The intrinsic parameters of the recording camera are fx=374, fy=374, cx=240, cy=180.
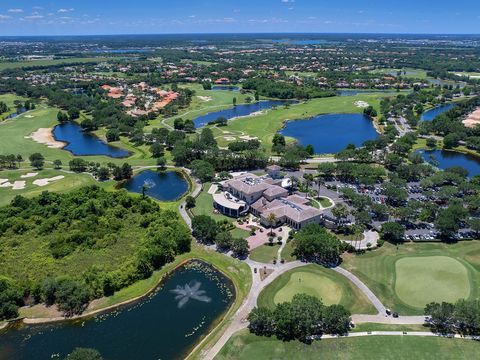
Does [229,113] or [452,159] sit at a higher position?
[229,113]

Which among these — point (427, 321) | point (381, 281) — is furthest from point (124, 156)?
point (427, 321)

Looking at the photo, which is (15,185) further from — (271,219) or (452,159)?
(452,159)

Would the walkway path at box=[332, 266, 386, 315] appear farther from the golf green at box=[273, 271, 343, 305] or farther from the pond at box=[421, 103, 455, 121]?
the pond at box=[421, 103, 455, 121]

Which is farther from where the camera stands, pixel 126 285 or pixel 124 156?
pixel 124 156

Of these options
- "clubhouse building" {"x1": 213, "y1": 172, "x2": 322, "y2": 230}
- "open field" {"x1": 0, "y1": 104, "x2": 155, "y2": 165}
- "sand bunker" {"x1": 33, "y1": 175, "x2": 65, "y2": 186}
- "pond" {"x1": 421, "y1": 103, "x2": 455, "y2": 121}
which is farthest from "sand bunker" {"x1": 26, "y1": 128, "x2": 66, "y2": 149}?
"pond" {"x1": 421, "y1": 103, "x2": 455, "y2": 121}

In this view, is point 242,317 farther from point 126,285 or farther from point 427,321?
point 427,321

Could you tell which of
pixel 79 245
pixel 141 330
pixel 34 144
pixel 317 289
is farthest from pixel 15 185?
pixel 317 289

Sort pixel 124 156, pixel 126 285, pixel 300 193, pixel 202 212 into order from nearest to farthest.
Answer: pixel 126 285 < pixel 202 212 < pixel 300 193 < pixel 124 156
